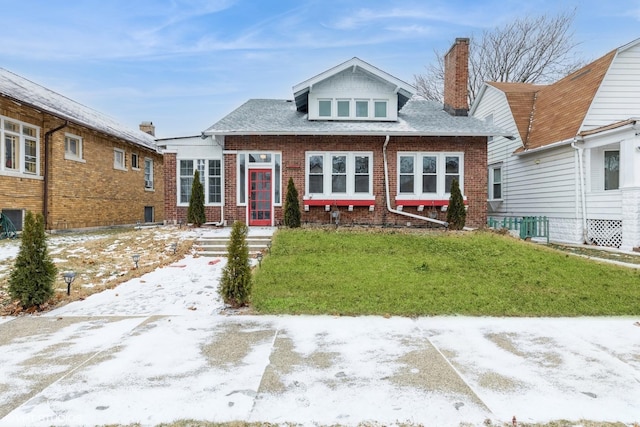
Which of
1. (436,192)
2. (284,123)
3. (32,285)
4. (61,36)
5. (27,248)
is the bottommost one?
(32,285)

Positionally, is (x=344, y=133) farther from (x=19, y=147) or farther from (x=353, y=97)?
(x=19, y=147)

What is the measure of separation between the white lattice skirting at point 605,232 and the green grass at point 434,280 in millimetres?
4369

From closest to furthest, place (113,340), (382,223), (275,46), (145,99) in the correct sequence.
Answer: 1. (113,340)
2. (382,223)
3. (275,46)
4. (145,99)

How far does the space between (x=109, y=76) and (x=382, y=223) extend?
62.8 feet

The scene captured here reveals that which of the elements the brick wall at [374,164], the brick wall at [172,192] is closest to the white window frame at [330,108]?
the brick wall at [374,164]

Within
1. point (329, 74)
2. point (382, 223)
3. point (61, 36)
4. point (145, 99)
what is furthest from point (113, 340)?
point (145, 99)

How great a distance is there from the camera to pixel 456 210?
12750 millimetres

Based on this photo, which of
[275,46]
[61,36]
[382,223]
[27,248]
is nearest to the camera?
[27,248]

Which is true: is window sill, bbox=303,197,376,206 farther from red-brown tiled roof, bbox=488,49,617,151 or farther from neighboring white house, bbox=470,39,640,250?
red-brown tiled roof, bbox=488,49,617,151

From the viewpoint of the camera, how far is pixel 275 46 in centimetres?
2012

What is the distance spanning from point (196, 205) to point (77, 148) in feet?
19.7

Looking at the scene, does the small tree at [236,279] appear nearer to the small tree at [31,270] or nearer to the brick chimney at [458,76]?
the small tree at [31,270]

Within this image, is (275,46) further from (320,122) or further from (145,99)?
(145,99)

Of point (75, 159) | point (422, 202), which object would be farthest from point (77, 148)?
point (422, 202)
